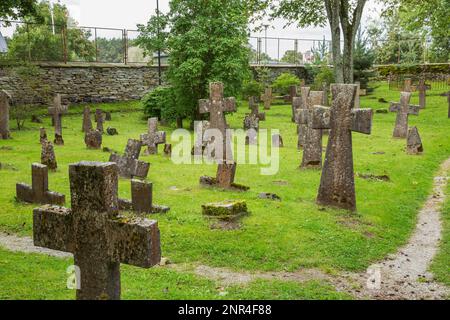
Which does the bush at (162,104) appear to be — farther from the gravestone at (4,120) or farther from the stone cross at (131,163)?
the stone cross at (131,163)

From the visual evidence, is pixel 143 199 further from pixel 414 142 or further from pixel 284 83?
pixel 284 83

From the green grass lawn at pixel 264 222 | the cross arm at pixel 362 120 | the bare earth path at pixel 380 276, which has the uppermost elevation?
the cross arm at pixel 362 120

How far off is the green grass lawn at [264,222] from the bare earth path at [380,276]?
0.73 feet

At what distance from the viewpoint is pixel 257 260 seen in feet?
27.2

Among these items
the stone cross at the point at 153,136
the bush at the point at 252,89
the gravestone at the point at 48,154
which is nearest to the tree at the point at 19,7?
the stone cross at the point at 153,136

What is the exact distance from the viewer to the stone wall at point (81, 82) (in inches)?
1179

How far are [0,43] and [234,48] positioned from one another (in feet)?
47.4

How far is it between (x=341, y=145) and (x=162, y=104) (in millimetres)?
18104

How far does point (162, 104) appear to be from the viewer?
28219 mm

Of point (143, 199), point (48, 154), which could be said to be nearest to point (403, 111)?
point (48, 154)

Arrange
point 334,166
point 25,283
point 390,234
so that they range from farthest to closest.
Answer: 1. point 334,166
2. point 390,234
3. point 25,283

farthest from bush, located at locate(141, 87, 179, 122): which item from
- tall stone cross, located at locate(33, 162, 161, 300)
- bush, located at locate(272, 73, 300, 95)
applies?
tall stone cross, located at locate(33, 162, 161, 300)

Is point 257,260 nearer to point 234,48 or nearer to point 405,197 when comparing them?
point 405,197
